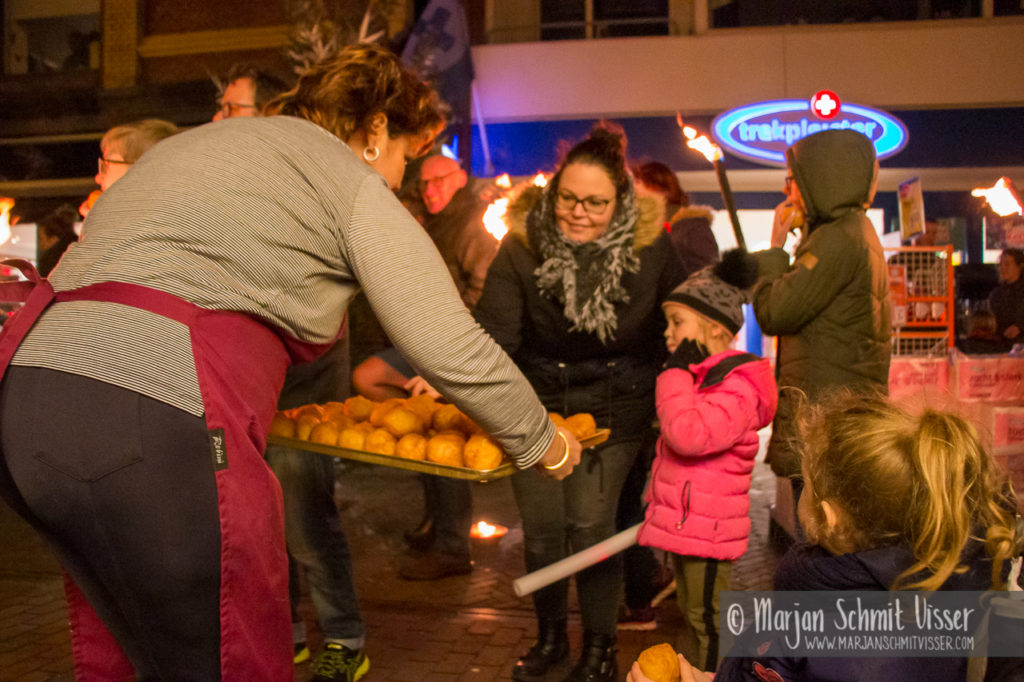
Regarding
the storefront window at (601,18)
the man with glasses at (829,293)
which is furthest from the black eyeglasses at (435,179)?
the storefront window at (601,18)

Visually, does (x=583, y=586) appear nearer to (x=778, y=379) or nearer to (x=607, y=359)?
(x=607, y=359)

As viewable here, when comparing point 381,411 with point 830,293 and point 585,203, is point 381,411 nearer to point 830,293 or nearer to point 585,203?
point 585,203

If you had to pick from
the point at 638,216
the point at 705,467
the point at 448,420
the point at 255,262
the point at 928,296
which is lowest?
the point at 705,467

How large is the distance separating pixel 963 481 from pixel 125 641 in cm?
174

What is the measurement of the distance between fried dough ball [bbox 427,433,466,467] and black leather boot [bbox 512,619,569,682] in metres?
1.23

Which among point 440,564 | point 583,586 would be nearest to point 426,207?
point 440,564

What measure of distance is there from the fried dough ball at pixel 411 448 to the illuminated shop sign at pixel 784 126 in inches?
355

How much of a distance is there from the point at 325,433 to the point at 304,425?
124 millimetres

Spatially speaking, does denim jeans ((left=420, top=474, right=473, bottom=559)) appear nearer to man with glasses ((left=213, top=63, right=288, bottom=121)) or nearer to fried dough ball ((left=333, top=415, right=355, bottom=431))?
fried dough ball ((left=333, top=415, right=355, bottom=431))

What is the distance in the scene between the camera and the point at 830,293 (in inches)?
136

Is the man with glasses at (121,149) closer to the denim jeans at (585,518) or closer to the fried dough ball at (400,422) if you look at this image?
the fried dough ball at (400,422)

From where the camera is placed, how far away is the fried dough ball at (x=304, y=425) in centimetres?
268

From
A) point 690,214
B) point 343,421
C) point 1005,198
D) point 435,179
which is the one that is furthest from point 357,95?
point 1005,198

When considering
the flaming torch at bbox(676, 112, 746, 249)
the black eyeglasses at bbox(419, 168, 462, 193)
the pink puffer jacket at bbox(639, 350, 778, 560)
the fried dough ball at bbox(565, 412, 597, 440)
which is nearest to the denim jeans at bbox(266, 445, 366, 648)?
the fried dough ball at bbox(565, 412, 597, 440)
